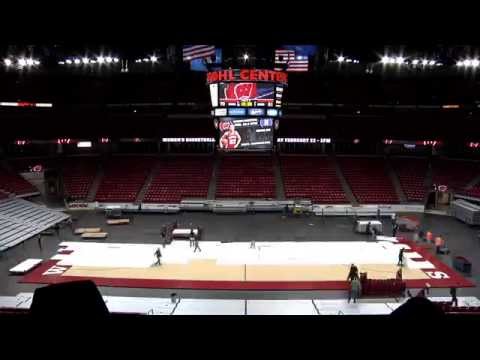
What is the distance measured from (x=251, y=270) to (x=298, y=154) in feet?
80.0

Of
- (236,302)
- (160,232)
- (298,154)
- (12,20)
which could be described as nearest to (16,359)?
(12,20)

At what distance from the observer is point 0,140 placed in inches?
1391

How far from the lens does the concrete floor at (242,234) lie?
15.5m

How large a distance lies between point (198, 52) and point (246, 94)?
11000mm

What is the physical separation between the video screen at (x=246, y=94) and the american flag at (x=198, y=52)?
27.8ft

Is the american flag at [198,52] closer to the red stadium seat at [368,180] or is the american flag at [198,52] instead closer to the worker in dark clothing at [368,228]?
the worker in dark clothing at [368,228]

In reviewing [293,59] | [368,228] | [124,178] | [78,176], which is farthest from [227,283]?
[293,59]

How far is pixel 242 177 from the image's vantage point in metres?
36.2

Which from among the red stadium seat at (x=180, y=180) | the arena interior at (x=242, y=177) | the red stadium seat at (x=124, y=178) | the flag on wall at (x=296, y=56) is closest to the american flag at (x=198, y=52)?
the arena interior at (x=242, y=177)

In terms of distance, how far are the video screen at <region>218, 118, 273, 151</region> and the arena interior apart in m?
0.09

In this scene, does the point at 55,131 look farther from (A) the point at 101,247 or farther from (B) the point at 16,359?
(B) the point at 16,359

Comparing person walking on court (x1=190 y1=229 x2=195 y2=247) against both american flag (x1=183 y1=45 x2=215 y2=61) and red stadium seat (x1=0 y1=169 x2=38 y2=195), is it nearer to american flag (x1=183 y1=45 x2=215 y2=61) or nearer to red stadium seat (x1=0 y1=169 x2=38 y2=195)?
american flag (x1=183 y1=45 x2=215 y2=61)

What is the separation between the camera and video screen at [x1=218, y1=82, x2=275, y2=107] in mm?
21000

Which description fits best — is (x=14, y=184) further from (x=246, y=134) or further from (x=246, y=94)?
(x=246, y=94)
